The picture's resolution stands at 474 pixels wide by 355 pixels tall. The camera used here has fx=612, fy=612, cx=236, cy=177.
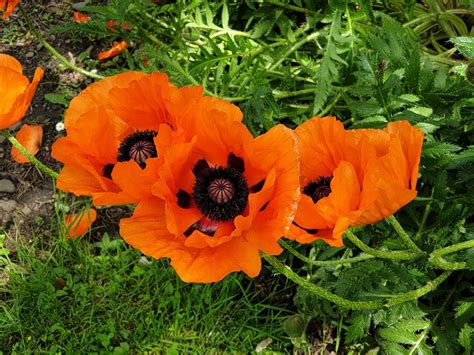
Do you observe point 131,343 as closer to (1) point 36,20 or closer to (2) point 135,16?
(2) point 135,16

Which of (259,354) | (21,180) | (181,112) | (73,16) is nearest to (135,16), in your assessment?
(73,16)

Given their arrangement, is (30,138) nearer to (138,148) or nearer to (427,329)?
(138,148)

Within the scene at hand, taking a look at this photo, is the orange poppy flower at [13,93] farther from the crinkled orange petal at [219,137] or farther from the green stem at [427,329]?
the green stem at [427,329]

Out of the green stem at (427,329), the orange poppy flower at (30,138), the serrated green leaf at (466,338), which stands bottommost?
Result: the orange poppy flower at (30,138)

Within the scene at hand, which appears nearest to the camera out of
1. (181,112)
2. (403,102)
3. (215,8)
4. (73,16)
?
(181,112)

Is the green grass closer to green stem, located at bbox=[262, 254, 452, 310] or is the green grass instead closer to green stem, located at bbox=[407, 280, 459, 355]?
green stem, located at bbox=[407, 280, 459, 355]

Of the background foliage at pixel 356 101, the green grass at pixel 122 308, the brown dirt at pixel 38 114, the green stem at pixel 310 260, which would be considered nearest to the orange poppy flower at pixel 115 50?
the background foliage at pixel 356 101

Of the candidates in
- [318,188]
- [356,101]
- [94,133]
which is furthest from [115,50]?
[318,188]
